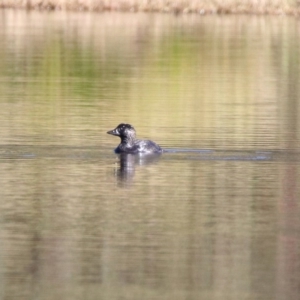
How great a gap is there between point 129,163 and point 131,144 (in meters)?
0.87

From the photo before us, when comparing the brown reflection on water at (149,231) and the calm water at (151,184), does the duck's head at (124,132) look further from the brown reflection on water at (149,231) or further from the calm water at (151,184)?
the brown reflection on water at (149,231)

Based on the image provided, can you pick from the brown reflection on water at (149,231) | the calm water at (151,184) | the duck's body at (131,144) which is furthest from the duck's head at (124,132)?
the brown reflection on water at (149,231)

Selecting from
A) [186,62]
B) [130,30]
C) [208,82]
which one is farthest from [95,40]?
[208,82]

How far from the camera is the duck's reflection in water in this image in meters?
14.9

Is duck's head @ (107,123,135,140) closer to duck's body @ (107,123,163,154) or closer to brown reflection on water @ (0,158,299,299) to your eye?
duck's body @ (107,123,163,154)

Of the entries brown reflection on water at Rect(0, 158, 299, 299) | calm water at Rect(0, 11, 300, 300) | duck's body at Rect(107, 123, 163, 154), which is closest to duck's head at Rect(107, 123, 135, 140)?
duck's body at Rect(107, 123, 163, 154)

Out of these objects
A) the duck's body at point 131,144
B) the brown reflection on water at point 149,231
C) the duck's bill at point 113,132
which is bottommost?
the brown reflection on water at point 149,231

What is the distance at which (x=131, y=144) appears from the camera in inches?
674

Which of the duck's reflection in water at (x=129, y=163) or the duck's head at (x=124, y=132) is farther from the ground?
the duck's head at (x=124, y=132)

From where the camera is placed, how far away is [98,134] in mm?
18469

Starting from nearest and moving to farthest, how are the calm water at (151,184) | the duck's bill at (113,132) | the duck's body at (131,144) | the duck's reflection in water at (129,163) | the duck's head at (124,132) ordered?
the calm water at (151,184) → the duck's reflection in water at (129,163) → the duck's body at (131,144) → the duck's head at (124,132) → the duck's bill at (113,132)

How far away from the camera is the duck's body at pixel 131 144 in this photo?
16.6 m

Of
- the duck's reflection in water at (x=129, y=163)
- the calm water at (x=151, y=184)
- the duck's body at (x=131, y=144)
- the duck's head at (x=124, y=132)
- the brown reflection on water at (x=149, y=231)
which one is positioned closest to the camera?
the brown reflection on water at (x=149, y=231)

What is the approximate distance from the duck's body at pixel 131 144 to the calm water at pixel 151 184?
19 cm
